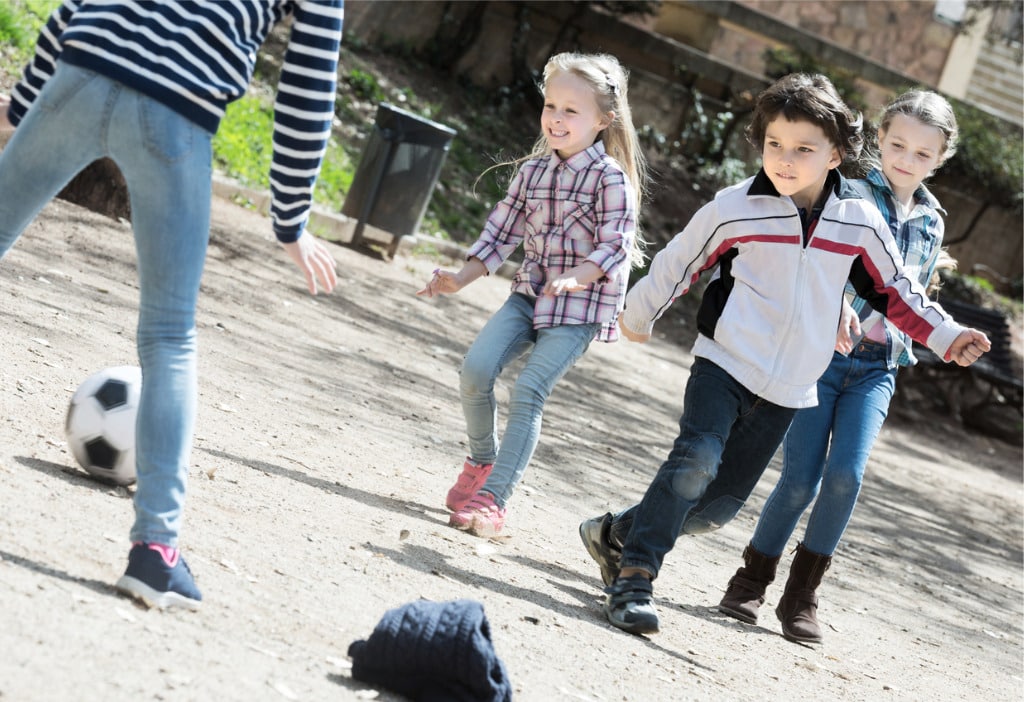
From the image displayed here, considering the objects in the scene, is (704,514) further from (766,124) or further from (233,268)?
(233,268)

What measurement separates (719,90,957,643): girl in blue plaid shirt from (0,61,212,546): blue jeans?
2.39m

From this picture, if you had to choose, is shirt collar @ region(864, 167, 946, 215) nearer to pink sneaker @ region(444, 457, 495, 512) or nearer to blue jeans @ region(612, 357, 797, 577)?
blue jeans @ region(612, 357, 797, 577)

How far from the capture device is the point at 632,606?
448 centimetres

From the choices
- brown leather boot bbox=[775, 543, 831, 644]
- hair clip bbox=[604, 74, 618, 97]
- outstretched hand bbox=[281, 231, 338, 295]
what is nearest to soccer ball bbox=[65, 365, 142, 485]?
outstretched hand bbox=[281, 231, 338, 295]

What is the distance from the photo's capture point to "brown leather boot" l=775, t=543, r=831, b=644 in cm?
508

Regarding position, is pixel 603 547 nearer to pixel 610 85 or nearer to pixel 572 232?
pixel 572 232

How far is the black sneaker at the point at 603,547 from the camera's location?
4.84m

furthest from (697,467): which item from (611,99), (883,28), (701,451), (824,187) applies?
(883,28)

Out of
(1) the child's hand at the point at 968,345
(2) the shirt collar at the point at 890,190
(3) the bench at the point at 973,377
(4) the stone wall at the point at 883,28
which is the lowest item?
(3) the bench at the point at 973,377

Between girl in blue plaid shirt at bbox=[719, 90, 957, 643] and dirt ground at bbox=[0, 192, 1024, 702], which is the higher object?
girl in blue plaid shirt at bbox=[719, 90, 957, 643]

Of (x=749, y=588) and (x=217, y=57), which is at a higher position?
(x=217, y=57)

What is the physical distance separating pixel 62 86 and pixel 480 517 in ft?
7.83

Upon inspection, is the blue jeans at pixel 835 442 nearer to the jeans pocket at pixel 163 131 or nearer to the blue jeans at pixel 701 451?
the blue jeans at pixel 701 451

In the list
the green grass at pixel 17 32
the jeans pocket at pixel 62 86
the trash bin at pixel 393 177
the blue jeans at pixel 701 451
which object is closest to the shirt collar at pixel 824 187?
the blue jeans at pixel 701 451
